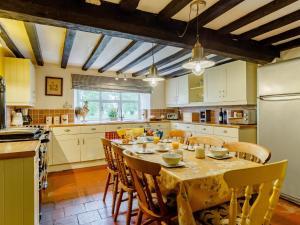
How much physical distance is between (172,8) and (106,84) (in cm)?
308

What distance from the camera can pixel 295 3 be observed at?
1873mm

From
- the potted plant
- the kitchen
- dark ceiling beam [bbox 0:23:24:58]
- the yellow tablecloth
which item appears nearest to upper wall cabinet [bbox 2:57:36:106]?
the kitchen

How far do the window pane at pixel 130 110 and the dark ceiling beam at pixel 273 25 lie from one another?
10.9ft

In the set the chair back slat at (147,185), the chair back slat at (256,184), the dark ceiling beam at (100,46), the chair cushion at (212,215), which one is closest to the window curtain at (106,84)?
the dark ceiling beam at (100,46)

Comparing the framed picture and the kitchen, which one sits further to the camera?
the framed picture

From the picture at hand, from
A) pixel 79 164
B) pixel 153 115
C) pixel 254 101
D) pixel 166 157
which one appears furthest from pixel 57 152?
pixel 254 101

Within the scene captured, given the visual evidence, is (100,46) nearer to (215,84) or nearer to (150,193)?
(150,193)

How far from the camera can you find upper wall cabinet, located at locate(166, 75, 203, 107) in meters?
4.71

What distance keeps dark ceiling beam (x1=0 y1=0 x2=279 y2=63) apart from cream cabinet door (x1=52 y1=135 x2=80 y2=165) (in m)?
2.52

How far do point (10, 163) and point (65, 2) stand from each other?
1.37 metres

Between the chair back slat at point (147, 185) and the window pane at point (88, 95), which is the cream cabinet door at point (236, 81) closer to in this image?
the chair back slat at point (147, 185)

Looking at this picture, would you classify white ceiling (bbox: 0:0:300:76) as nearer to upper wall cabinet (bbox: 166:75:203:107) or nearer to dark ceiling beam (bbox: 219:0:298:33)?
dark ceiling beam (bbox: 219:0:298:33)

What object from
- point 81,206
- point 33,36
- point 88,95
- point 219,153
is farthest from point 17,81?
point 219,153

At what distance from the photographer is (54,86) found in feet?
13.9
